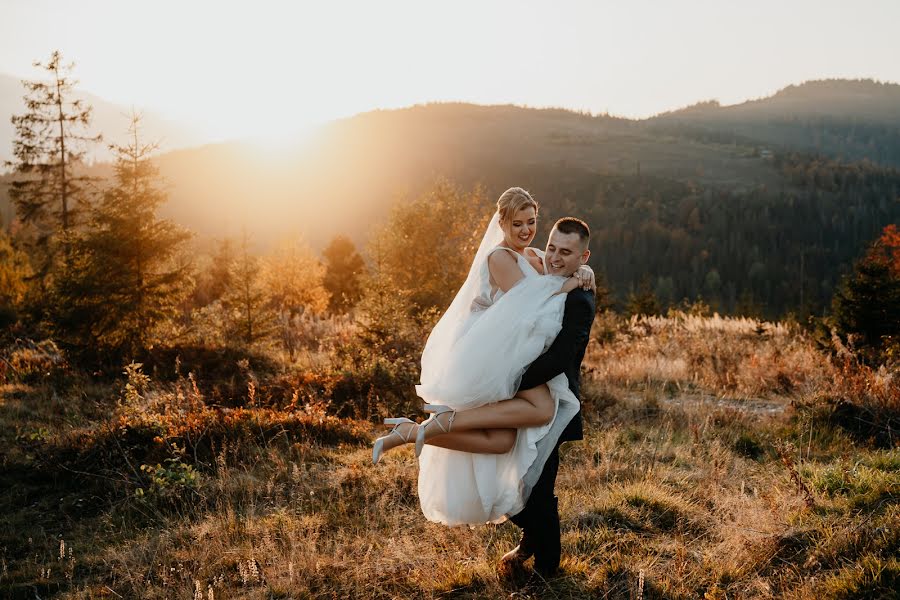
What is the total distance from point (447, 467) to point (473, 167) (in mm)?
171087

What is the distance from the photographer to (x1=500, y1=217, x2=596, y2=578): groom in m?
3.16

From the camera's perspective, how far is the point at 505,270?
340 cm

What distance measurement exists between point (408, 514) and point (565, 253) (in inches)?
103

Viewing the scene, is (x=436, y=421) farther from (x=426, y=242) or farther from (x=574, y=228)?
(x=426, y=242)

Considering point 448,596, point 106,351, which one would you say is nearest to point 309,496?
point 448,596

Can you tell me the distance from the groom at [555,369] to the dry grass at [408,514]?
0.20 m

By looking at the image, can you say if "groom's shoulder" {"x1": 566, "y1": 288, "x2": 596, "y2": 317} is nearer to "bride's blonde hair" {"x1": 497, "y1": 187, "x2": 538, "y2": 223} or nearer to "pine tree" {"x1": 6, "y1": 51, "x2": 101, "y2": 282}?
"bride's blonde hair" {"x1": 497, "y1": 187, "x2": 538, "y2": 223}

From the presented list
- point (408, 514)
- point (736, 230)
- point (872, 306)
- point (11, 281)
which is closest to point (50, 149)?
point (11, 281)

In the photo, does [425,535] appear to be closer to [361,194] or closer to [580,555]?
[580,555]

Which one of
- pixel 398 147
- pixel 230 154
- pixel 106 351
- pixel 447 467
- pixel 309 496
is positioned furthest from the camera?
pixel 398 147

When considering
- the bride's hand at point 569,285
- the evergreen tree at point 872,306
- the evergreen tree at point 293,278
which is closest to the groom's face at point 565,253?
the bride's hand at point 569,285

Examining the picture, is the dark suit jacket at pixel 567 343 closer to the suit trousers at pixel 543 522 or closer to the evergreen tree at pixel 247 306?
the suit trousers at pixel 543 522

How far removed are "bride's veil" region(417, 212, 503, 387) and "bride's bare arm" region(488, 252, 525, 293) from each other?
11 cm

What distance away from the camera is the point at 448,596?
3.48m
